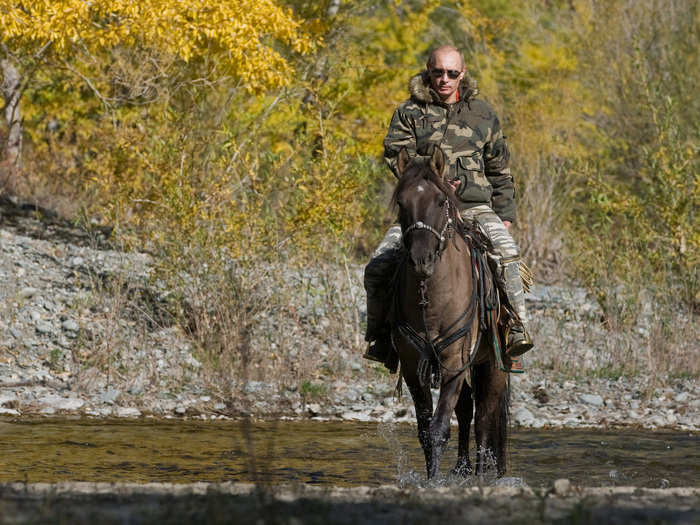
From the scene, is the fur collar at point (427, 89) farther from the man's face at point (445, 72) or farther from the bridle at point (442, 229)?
the bridle at point (442, 229)

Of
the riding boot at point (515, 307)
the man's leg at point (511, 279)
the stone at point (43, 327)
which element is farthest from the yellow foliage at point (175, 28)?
the riding boot at point (515, 307)

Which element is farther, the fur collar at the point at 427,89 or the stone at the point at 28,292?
the stone at the point at 28,292

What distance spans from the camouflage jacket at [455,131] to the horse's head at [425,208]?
2.06 feet

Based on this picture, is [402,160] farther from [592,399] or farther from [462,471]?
[592,399]

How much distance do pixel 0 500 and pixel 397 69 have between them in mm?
19206

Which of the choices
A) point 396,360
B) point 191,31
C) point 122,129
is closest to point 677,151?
point 191,31

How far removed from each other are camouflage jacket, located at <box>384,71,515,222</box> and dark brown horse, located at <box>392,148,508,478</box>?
0.60 metres

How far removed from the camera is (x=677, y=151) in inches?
629

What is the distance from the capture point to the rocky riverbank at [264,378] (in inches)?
445

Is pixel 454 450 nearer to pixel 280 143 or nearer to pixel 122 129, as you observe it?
pixel 122 129

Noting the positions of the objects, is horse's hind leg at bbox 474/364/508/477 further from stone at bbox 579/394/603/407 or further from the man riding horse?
stone at bbox 579/394/603/407

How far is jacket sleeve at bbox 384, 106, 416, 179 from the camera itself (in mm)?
7234

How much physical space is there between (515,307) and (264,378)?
546 centimetres

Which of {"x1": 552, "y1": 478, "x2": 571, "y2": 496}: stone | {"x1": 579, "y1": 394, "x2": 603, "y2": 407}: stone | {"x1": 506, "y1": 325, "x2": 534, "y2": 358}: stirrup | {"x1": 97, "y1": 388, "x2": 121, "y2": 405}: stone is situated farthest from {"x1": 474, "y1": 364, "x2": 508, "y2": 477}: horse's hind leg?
{"x1": 97, "y1": 388, "x2": 121, "y2": 405}: stone
